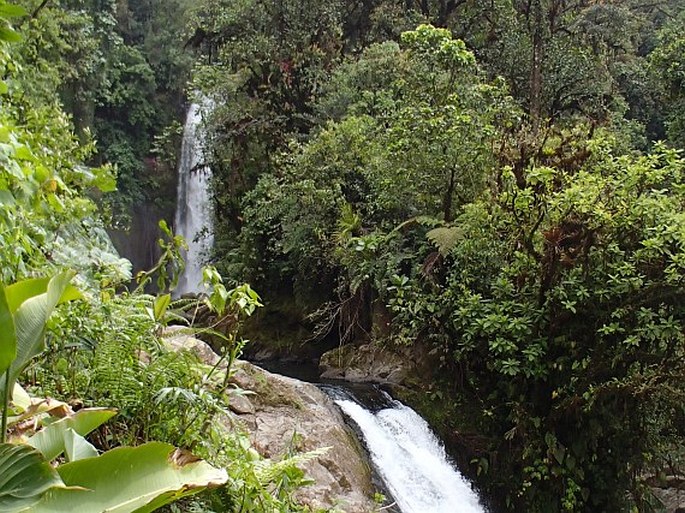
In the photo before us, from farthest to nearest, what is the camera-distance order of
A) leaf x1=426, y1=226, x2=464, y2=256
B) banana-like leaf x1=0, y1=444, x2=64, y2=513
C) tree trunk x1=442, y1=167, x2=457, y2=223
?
tree trunk x1=442, y1=167, x2=457, y2=223 → leaf x1=426, y1=226, x2=464, y2=256 → banana-like leaf x1=0, y1=444, x2=64, y2=513

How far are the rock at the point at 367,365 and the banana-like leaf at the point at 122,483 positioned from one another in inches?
272

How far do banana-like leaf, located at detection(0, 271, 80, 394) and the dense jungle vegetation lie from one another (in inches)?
1.1

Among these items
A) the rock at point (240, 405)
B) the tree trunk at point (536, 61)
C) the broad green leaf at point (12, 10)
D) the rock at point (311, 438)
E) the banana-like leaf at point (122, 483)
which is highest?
the tree trunk at point (536, 61)

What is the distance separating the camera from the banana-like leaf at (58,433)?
6.05 feet

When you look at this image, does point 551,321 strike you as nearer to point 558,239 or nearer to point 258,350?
point 558,239

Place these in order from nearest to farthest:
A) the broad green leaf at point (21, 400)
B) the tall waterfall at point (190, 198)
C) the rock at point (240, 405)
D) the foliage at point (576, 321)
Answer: the broad green leaf at point (21, 400)
the rock at point (240, 405)
the foliage at point (576, 321)
the tall waterfall at point (190, 198)

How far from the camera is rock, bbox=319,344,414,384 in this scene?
8695 mm

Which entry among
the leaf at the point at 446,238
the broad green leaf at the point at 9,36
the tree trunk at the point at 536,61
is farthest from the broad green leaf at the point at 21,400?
the tree trunk at the point at 536,61

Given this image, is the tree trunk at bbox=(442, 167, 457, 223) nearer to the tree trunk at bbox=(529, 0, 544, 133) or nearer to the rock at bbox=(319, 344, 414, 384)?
the rock at bbox=(319, 344, 414, 384)

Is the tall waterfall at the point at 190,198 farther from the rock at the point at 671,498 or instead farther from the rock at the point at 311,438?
the rock at the point at 671,498

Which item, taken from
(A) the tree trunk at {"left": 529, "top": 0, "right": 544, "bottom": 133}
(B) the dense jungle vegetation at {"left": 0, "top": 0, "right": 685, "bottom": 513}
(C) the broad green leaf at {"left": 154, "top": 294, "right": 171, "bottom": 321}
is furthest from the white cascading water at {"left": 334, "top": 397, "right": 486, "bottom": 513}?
(A) the tree trunk at {"left": 529, "top": 0, "right": 544, "bottom": 133}

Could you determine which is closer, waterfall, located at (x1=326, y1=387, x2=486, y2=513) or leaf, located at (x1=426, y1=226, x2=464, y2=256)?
waterfall, located at (x1=326, y1=387, x2=486, y2=513)

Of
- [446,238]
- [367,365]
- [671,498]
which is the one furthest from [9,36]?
[367,365]

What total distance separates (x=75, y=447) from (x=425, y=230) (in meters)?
6.76
